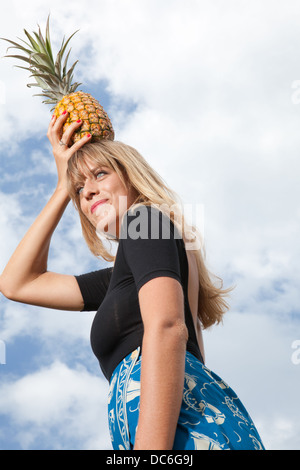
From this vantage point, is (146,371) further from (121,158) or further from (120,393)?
(121,158)

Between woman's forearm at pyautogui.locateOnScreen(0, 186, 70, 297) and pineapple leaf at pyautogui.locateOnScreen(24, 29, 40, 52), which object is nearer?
woman's forearm at pyautogui.locateOnScreen(0, 186, 70, 297)

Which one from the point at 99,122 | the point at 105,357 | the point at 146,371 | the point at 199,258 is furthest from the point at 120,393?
the point at 99,122

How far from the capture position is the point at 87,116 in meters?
4.39

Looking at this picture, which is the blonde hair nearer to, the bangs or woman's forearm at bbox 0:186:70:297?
the bangs

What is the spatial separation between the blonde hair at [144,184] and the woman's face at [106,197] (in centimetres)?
4

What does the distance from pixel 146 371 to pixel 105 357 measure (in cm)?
73

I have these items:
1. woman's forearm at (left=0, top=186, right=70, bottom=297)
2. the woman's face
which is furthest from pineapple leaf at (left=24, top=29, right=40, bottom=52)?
the woman's face

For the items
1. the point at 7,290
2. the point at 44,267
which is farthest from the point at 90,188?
the point at 7,290

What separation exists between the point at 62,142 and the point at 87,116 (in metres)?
0.36

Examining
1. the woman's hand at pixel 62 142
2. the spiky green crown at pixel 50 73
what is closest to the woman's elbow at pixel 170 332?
the woman's hand at pixel 62 142

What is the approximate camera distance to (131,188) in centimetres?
340

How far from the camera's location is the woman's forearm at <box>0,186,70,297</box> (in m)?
4.11

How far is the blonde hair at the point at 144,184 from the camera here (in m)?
3.29
